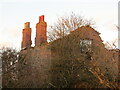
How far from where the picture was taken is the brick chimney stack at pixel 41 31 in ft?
86.9

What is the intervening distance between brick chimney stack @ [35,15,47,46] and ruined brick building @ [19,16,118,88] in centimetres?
395

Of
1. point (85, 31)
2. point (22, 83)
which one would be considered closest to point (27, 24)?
point (85, 31)

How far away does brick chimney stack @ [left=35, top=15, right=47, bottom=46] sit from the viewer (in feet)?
86.9

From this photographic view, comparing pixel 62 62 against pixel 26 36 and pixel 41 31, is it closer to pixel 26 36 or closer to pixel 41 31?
pixel 41 31

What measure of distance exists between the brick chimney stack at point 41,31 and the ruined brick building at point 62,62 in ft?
12.9

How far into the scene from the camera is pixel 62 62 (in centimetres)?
2014

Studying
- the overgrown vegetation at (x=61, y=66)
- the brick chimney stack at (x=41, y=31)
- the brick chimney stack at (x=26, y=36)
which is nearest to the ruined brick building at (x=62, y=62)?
the overgrown vegetation at (x=61, y=66)

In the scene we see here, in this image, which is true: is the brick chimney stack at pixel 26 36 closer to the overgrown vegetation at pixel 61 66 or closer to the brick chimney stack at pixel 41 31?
the brick chimney stack at pixel 41 31

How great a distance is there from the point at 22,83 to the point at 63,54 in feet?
15.7

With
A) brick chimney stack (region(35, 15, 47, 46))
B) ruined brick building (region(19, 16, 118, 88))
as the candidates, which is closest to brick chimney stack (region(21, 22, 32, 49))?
brick chimney stack (region(35, 15, 47, 46))

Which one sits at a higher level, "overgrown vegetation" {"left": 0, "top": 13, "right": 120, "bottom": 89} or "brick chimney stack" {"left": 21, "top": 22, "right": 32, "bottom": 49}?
"brick chimney stack" {"left": 21, "top": 22, "right": 32, "bottom": 49}

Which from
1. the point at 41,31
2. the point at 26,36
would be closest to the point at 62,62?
the point at 41,31

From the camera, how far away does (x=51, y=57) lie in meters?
21.0

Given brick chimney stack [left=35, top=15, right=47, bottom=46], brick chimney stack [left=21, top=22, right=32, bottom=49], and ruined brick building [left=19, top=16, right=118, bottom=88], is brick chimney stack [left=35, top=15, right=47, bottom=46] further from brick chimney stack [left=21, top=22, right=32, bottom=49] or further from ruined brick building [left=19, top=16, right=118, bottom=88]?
ruined brick building [left=19, top=16, right=118, bottom=88]
